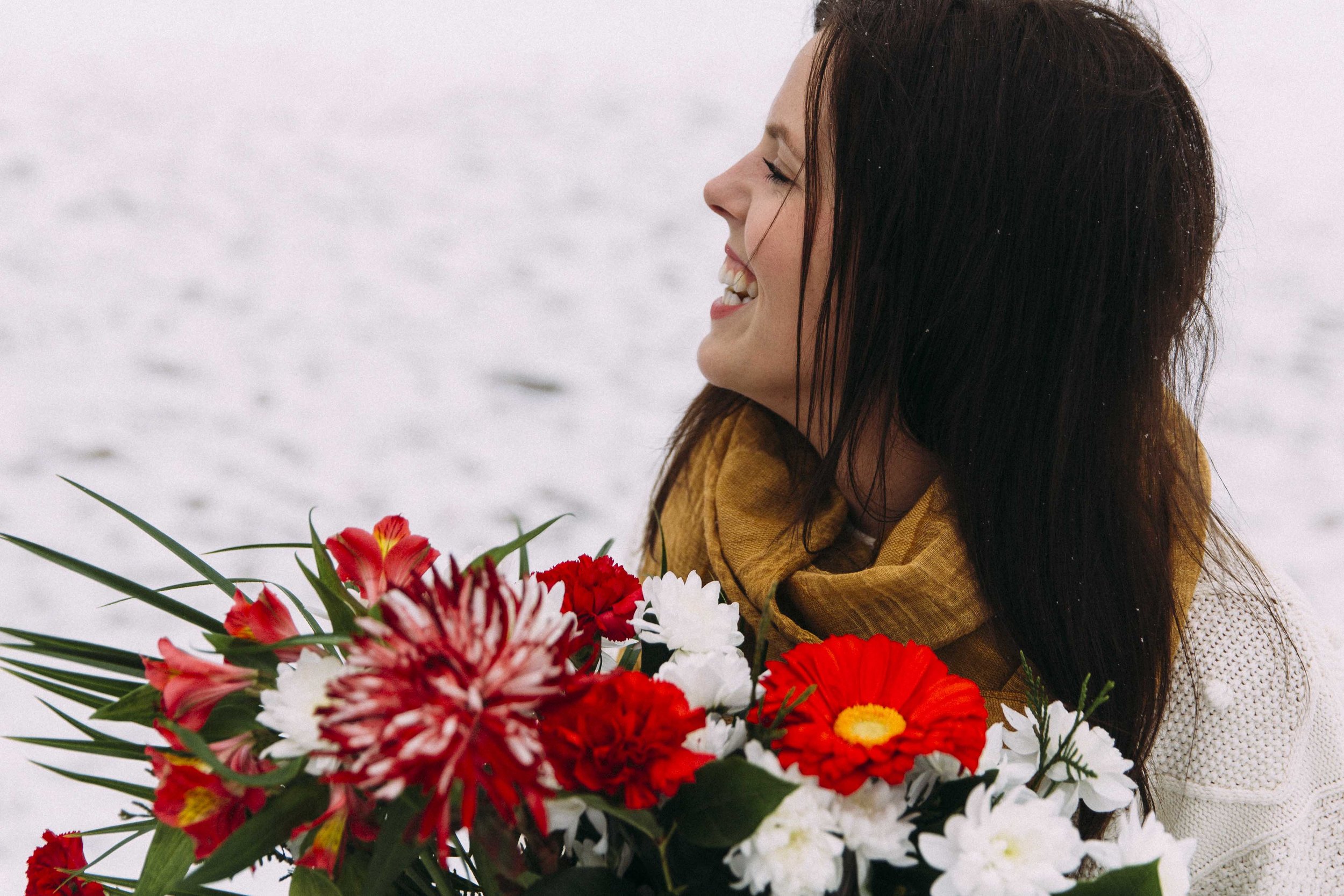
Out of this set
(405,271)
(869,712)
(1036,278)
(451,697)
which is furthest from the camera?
(405,271)

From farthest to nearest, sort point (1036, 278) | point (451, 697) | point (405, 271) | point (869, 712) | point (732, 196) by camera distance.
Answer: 1. point (405, 271)
2. point (732, 196)
3. point (1036, 278)
4. point (869, 712)
5. point (451, 697)

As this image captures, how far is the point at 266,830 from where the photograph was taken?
0.52m

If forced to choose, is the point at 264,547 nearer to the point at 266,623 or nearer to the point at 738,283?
the point at 266,623

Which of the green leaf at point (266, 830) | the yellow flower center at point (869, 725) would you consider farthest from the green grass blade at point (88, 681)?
the yellow flower center at point (869, 725)

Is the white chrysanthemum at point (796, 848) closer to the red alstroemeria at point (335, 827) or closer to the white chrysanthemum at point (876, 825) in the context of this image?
the white chrysanthemum at point (876, 825)

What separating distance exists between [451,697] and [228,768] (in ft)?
0.47

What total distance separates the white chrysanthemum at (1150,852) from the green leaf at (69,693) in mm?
479

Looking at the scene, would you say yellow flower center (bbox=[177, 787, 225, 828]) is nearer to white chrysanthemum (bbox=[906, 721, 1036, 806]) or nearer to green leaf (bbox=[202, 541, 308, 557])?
green leaf (bbox=[202, 541, 308, 557])

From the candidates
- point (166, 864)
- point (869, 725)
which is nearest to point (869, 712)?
point (869, 725)

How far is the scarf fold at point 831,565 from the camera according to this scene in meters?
0.96

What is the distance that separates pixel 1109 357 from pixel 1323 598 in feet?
5.10

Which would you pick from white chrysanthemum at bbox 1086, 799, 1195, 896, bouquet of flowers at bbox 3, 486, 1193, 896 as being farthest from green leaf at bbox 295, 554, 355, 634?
white chrysanthemum at bbox 1086, 799, 1195, 896

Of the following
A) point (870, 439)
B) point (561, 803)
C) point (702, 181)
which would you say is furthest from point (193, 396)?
point (561, 803)

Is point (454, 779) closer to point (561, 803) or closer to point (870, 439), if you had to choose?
point (561, 803)
